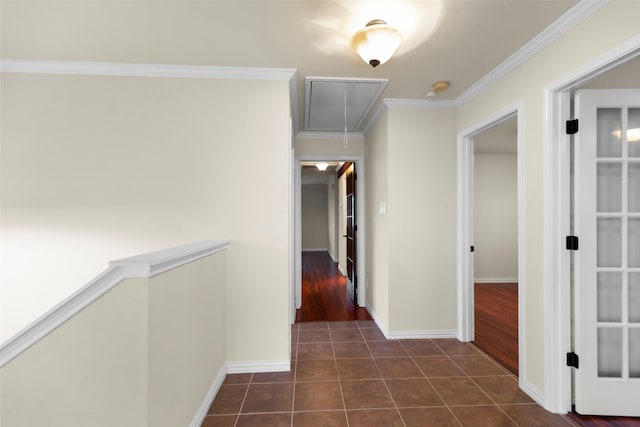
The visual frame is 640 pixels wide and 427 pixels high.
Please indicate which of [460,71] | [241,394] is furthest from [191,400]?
[460,71]

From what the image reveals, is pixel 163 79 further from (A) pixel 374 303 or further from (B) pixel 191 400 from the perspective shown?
(A) pixel 374 303

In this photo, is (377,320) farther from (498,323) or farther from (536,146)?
(536,146)

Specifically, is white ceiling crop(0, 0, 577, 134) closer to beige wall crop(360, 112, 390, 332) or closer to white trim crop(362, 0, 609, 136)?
white trim crop(362, 0, 609, 136)

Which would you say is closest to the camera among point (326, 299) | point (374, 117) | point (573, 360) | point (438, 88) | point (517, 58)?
point (573, 360)

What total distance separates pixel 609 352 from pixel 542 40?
2020 millimetres

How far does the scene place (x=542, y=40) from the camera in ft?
6.36

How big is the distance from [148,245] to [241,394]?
1.33 m

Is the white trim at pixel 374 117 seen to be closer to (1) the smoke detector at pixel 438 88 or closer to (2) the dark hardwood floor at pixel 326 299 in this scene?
(1) the smoke detector at pixel 438 88

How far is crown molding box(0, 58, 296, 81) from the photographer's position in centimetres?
228

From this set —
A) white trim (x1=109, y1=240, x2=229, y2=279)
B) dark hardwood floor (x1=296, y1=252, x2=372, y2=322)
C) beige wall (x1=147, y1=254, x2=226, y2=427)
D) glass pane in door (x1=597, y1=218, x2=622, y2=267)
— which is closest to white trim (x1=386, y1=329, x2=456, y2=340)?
dark hardwood floor (x1=296, y1=252, x2=372, y2=322)

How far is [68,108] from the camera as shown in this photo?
2.34m

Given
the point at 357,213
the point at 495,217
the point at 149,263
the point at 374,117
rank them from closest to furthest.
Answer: the point at 149,263 → the point at 374,117 → the point at 357,213 → the point at 495,217

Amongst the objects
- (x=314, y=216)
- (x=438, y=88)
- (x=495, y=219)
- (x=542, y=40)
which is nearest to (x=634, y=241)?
(x=542, y=40)

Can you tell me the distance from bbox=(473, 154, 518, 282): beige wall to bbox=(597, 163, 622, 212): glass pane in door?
3.76m
